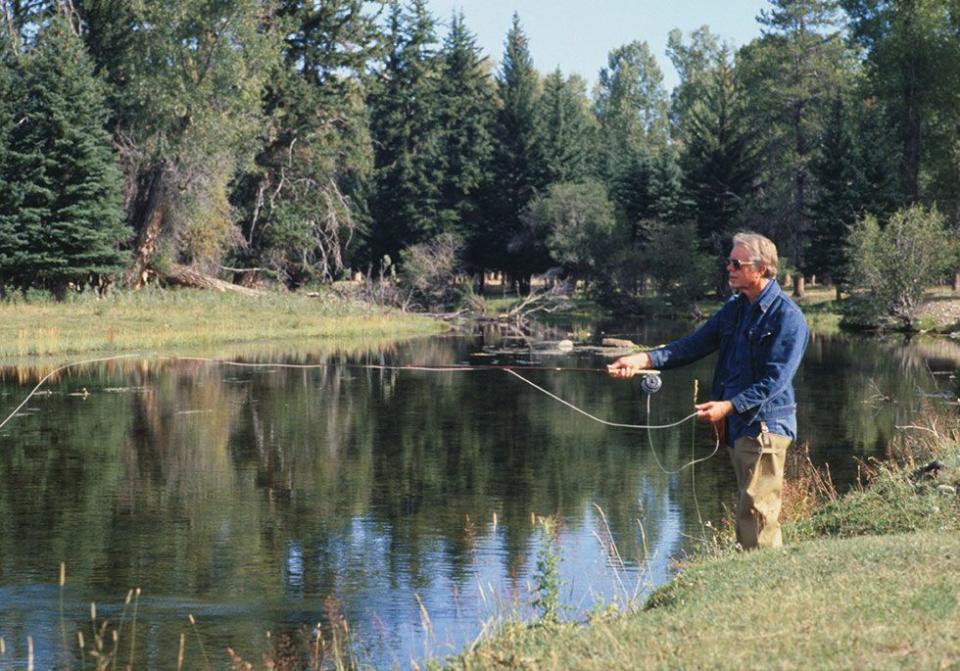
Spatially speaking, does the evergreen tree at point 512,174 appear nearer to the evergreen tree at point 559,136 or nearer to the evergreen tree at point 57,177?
the evergreen tree at point 559,136

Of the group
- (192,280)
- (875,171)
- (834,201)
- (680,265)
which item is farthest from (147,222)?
(875,171)

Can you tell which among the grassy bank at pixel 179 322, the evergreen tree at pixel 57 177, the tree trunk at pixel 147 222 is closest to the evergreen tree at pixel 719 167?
the grassy bank at pixel 179 322

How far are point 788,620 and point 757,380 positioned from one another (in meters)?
2.25

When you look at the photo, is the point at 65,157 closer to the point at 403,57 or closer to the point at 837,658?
the point at 403,57

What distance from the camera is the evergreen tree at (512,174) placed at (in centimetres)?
6806

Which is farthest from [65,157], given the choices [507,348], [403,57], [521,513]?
[521,513]

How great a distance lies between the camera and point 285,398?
27359mm

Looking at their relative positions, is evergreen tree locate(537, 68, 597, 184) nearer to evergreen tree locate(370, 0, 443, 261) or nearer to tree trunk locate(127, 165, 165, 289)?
evergreen tree locate(370, 0, 443, 261)

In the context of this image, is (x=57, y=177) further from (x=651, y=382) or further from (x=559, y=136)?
(x=651, y=382)

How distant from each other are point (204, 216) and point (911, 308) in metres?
26.8

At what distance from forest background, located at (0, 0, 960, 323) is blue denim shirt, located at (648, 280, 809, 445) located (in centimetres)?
3664

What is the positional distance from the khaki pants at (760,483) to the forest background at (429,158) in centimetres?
3677

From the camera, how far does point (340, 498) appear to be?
16.6 metres

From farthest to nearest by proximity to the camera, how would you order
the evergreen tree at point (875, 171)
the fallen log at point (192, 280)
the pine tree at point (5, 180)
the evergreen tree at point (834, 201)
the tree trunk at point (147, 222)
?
the evergreen tree at point (834, 201)
the evergreen tree at point (875, 171)
the fallen log at point (192, 280)
the tree trunk at point (147, 222)
the pine tree at point (5, 180)
